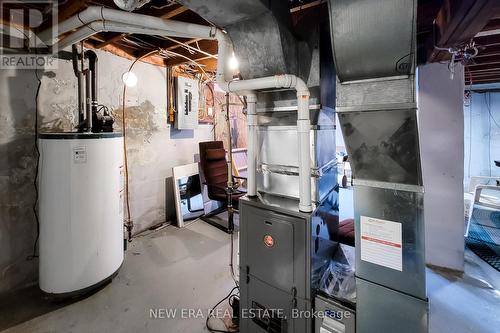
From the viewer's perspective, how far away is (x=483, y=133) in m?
5.84

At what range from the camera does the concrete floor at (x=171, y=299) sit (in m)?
1.78

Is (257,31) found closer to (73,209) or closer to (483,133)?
(73,209)

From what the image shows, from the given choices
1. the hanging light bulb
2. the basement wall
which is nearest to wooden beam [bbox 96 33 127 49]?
the basement wall

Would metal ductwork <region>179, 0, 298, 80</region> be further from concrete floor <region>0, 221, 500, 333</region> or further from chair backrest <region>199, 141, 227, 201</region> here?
chair backrest <region>199, 141, 227, 201</region>

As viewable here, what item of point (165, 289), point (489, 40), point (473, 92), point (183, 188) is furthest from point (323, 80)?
point (473, 92)

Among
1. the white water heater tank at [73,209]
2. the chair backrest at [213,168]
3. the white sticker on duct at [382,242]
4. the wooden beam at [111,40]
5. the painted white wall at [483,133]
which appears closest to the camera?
the white sticker on duct at [382,242]

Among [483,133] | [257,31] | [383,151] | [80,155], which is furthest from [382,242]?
[483,133]

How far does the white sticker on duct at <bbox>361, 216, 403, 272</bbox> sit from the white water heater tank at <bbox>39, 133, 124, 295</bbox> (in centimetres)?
205

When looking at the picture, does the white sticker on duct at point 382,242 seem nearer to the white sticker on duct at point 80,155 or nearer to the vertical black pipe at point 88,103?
the white sticker on duct at point 80,155

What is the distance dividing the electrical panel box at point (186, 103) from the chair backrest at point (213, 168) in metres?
0.43

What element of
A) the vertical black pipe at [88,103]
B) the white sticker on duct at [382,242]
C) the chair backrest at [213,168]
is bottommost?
the white sticker on duct at [382,242]

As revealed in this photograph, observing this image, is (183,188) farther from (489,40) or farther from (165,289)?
(489,40)

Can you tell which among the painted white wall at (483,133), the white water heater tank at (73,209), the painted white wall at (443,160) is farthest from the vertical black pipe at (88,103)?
the painted white wall at (483,133)

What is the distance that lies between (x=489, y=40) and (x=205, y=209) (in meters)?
4.15
